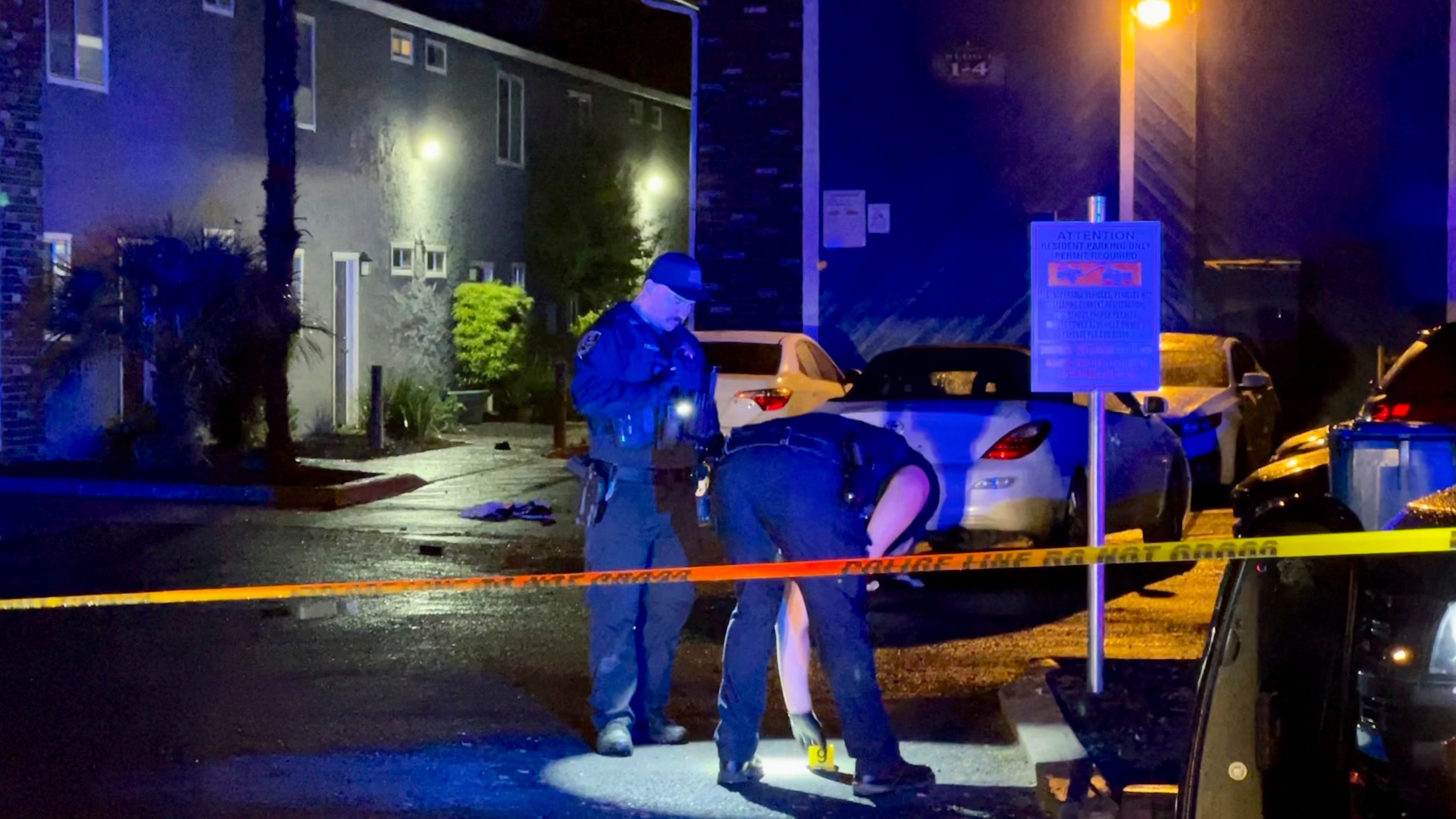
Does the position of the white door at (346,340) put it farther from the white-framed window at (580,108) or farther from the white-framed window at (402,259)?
the white-framed window at (580,108)

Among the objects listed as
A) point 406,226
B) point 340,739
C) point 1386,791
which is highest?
point 406,226

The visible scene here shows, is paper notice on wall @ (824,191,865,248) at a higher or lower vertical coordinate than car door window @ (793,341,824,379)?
higher

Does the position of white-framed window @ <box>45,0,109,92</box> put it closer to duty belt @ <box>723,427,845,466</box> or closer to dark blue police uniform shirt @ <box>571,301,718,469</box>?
dark blue police uniform shirt @ <box>571,301,718,469</box>

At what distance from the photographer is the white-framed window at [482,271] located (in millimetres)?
27984

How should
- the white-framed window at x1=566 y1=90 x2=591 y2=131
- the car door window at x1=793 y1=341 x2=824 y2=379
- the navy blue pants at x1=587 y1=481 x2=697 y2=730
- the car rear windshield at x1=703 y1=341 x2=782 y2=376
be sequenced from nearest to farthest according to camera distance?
the navy blue pants at x1=587 y1=481 x2=697 y2=730 < the car rear windshield at x1=703 y1=341 x2=782 y2=376 < the car door window at x1=793 y1=341 x2=824 y2=379 < the white-framed window at x1=566 y1=90 x2=591 y2=131

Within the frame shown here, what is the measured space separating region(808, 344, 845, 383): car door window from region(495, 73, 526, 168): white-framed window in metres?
13.0

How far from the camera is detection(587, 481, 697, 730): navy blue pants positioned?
6918 millimetres

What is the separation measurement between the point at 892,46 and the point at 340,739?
1388 cm

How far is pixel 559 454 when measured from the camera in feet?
67.5

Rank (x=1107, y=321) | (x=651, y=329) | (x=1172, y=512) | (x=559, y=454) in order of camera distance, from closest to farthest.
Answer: (x=651, y=329) < (x=1107, y=321) < (x=1172, y=512) < (x=559, y=454)

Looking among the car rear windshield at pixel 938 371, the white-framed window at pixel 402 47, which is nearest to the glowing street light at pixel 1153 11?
the car rear windshield at pixel 938 371

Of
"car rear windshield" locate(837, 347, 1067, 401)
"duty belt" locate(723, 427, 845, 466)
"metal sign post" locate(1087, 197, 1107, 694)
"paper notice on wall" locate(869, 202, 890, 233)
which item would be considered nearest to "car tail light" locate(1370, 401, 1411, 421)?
"metal sign post" locate(1087, 197, 1107, 694)

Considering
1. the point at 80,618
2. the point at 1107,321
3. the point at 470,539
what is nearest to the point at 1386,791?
the point at 1107,321

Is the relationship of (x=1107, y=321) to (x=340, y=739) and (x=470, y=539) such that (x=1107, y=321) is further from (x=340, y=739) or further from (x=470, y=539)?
(x=470, y=539)
